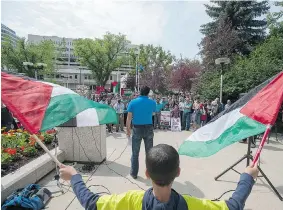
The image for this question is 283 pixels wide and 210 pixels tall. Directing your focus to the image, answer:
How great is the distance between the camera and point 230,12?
22.1 metres

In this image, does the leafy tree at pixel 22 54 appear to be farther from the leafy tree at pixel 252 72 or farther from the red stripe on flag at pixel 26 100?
the red stripe on flag at pixel 26 100

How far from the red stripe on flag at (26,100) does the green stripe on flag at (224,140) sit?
2059mm

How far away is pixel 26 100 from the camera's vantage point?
9.71ft

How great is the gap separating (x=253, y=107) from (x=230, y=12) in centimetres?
2072

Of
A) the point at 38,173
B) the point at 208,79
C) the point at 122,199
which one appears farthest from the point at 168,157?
the point at 208,79

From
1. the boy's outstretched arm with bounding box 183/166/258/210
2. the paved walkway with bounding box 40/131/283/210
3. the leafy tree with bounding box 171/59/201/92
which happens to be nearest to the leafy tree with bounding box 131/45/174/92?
the leafy tree with bounding box 171/59/201/92

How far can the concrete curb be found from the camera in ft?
14.5

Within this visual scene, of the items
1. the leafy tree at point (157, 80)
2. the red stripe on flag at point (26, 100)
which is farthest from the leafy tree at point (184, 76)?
the red stripe on flag at point (26, 100)

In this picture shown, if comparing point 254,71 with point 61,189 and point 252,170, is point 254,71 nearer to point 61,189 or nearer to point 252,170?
point 61,189

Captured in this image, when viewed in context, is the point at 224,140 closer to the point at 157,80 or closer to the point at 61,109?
the point at 61,109

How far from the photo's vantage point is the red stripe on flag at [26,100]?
2.75 m

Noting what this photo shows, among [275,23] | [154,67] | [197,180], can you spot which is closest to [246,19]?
[275,23]

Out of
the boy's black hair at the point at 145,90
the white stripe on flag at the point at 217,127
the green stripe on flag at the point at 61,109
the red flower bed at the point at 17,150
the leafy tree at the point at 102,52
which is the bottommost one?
the red flower bed at the point at 17,150

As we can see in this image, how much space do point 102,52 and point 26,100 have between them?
4875cm
